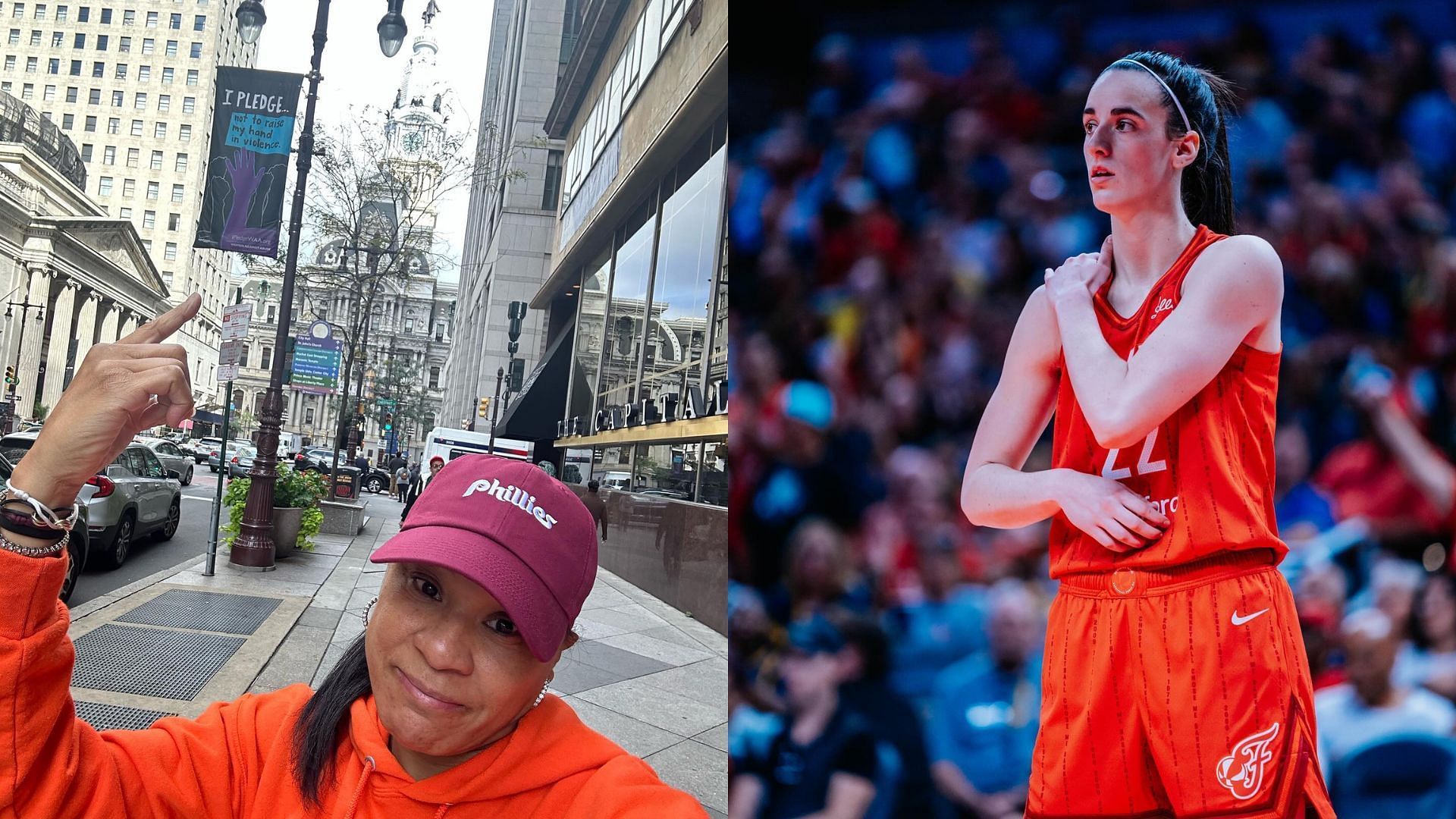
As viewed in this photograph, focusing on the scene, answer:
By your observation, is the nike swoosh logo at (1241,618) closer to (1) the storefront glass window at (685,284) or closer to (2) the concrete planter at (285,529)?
(1) the storefront glass window at (685,284)

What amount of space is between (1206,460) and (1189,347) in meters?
0.30

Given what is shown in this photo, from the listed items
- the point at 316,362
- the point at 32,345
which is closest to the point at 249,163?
the point at 316,362

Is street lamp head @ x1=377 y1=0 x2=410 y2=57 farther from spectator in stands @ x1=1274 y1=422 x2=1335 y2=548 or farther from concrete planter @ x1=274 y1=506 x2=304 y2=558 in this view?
spectator in stands @ x1=1274 y1=422 x2=1335 y2=548

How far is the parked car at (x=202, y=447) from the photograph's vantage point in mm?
40875

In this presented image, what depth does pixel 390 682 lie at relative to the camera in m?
1.33

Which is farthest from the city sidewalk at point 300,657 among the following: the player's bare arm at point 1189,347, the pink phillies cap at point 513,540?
the pink phillies cap at point 513,540

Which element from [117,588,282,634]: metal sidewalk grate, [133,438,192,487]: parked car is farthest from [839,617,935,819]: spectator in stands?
[133,438,192,487]: parked car

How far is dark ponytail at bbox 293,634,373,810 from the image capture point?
143 centimetres

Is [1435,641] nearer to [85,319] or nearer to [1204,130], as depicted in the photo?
[1204,130]

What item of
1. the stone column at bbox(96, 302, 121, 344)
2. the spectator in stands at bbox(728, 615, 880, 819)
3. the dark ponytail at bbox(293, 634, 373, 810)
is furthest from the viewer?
the stone column at bbox(96, 302, 121, 344)

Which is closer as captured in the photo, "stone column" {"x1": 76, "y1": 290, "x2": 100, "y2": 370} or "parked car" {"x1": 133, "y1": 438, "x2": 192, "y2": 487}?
"parked car" {"x1": 133, "y1": 438, "x2": 192, "y2": 487}

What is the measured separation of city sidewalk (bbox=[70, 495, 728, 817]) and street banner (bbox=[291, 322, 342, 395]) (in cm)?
802

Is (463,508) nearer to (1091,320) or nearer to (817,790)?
(1091,320)

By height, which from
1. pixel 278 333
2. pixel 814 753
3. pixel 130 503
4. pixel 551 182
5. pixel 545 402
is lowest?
pixel 130 503
